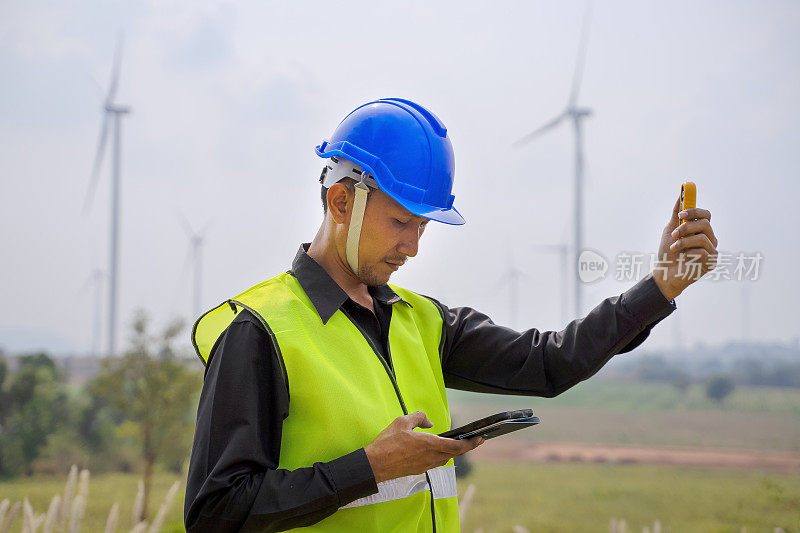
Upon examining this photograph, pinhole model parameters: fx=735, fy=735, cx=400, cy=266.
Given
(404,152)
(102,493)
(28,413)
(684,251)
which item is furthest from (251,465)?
(28,413)

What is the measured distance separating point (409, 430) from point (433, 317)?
0.95 metres

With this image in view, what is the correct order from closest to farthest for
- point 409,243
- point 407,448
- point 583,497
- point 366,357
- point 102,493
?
1. point 407,448
2. point 366,357
3. point 409,243
4. point 102,493
5. point 583,497

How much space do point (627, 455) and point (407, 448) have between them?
874 inches

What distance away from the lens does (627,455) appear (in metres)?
22.6

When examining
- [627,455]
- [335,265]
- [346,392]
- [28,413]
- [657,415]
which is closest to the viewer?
[346,392]

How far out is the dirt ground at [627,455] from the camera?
20.7 meters

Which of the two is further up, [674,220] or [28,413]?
[674,220]

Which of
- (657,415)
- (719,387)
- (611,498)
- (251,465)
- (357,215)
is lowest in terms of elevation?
(611,498)

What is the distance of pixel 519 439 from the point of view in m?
22.7

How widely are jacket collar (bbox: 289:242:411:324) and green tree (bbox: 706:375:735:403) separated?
23.8m

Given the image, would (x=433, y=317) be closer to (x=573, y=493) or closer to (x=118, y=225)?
(x=573, y=493)

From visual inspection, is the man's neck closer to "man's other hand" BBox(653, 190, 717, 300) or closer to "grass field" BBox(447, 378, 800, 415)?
"man's other hand" BBox(653, 190, 717, 300)

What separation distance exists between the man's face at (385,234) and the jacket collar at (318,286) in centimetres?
13

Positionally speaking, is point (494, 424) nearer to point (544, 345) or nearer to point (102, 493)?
point (544, 345)
